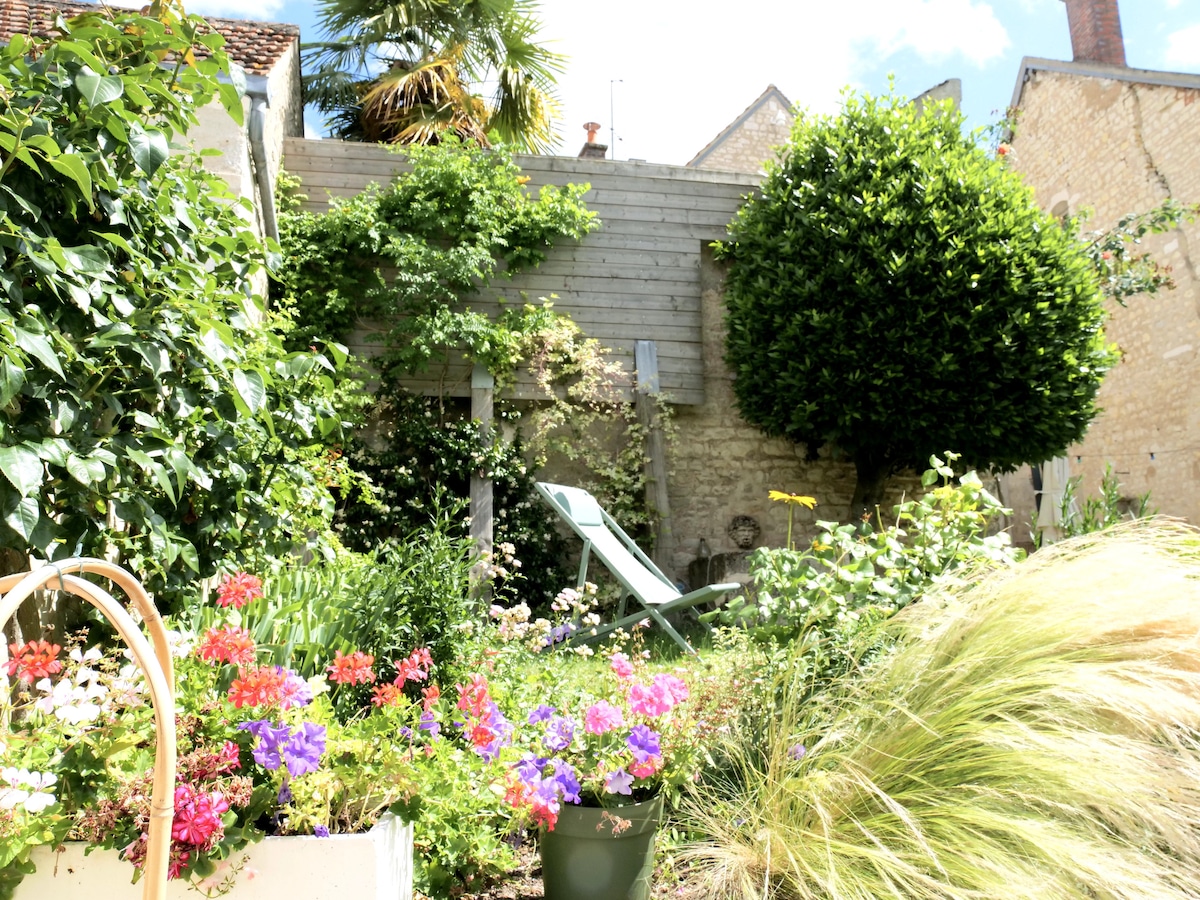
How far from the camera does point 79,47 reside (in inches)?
68.5

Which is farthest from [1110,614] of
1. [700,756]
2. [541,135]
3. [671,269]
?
[541,135]

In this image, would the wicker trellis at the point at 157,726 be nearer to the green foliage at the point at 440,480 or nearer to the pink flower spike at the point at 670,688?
the pink flower spike at the point at 670,688

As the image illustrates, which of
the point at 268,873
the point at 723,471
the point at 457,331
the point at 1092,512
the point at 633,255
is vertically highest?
the point at 633,255

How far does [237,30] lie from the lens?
6.61 meters

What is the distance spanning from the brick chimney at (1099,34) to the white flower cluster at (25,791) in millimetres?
12848

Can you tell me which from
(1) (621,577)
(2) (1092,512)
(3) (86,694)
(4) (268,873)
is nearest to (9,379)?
(3) (86,694)

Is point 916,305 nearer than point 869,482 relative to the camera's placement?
Yes

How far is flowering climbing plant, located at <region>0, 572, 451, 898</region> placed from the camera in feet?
4.87

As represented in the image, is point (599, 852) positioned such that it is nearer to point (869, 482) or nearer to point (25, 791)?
point (25, 791)

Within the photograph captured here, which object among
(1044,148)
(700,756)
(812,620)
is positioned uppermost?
(1044,148)

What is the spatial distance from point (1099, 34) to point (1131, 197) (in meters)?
2.64

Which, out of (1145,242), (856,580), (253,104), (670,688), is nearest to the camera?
(670,688)

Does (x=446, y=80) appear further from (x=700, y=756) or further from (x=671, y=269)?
(x=700, y=756)

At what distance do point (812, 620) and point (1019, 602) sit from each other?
2.01 ft
